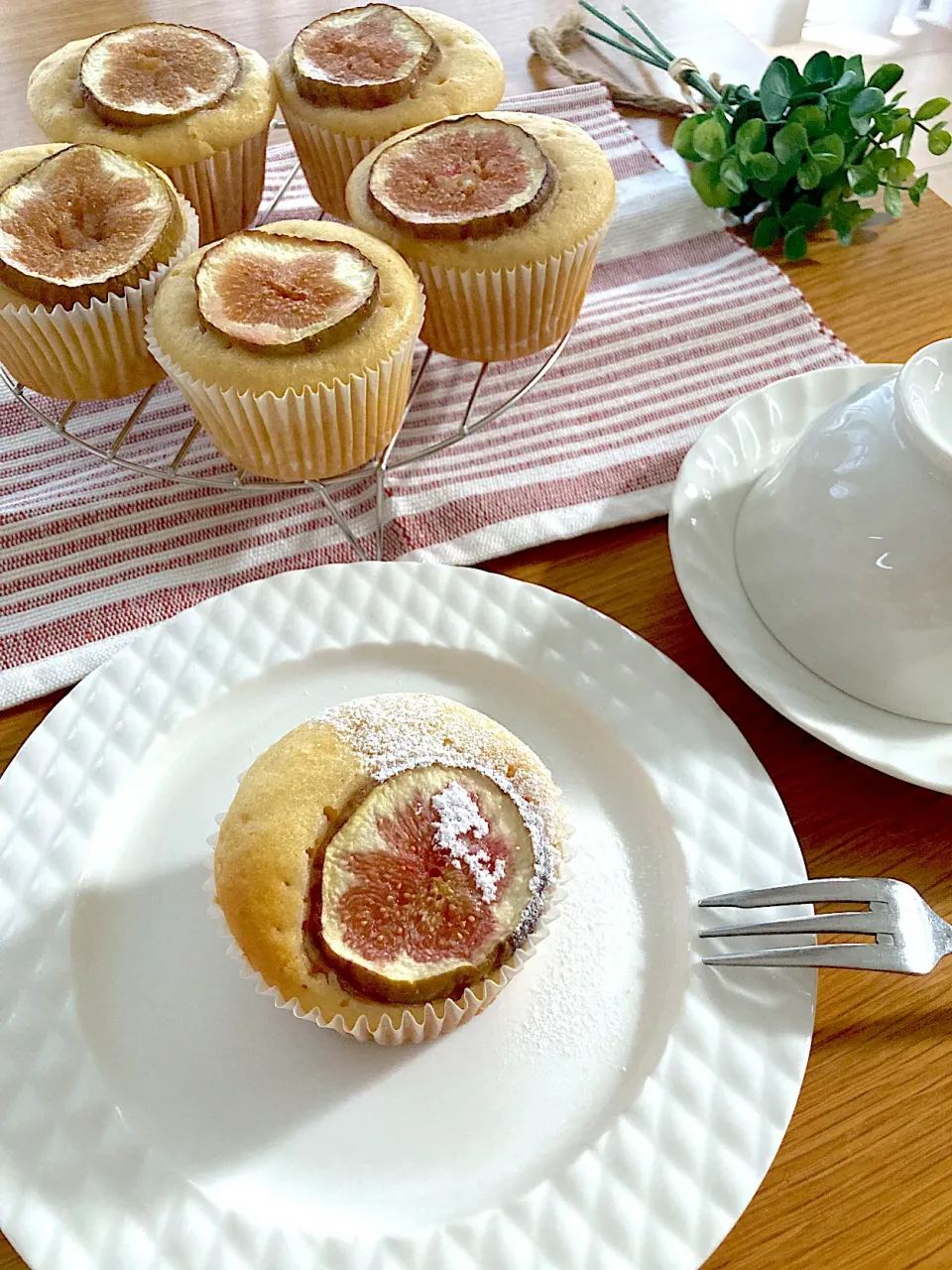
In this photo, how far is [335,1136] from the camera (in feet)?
3.42

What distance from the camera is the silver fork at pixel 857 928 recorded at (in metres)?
1.07

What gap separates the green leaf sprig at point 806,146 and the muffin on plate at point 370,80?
44 centimetres

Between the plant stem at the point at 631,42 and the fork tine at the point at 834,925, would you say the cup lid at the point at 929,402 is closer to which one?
the fork tine at the point at 834,925

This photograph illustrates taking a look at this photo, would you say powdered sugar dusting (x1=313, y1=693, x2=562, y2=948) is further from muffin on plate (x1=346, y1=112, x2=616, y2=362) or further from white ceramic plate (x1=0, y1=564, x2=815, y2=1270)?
muffin on plate (x1=346, y1=112, x2=616, y2=362)

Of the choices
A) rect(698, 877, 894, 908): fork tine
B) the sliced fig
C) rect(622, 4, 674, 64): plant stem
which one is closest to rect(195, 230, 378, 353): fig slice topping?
the sliced fig

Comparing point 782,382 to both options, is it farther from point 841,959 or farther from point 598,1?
point 598,1

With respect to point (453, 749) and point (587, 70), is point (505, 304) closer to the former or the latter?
point (453, 749)

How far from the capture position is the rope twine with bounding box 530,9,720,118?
7.16 ft

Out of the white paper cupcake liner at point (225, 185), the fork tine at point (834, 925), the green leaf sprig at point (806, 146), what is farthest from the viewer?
the green leaf sprig at point (806, 146)

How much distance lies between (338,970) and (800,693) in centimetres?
64

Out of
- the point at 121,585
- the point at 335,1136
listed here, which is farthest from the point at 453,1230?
the point at 121,585

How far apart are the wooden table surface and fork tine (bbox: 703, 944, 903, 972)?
0.38 feet

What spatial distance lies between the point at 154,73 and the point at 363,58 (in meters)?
0.33

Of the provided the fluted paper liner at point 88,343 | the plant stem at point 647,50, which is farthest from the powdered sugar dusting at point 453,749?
the plant stem at point 647,50
